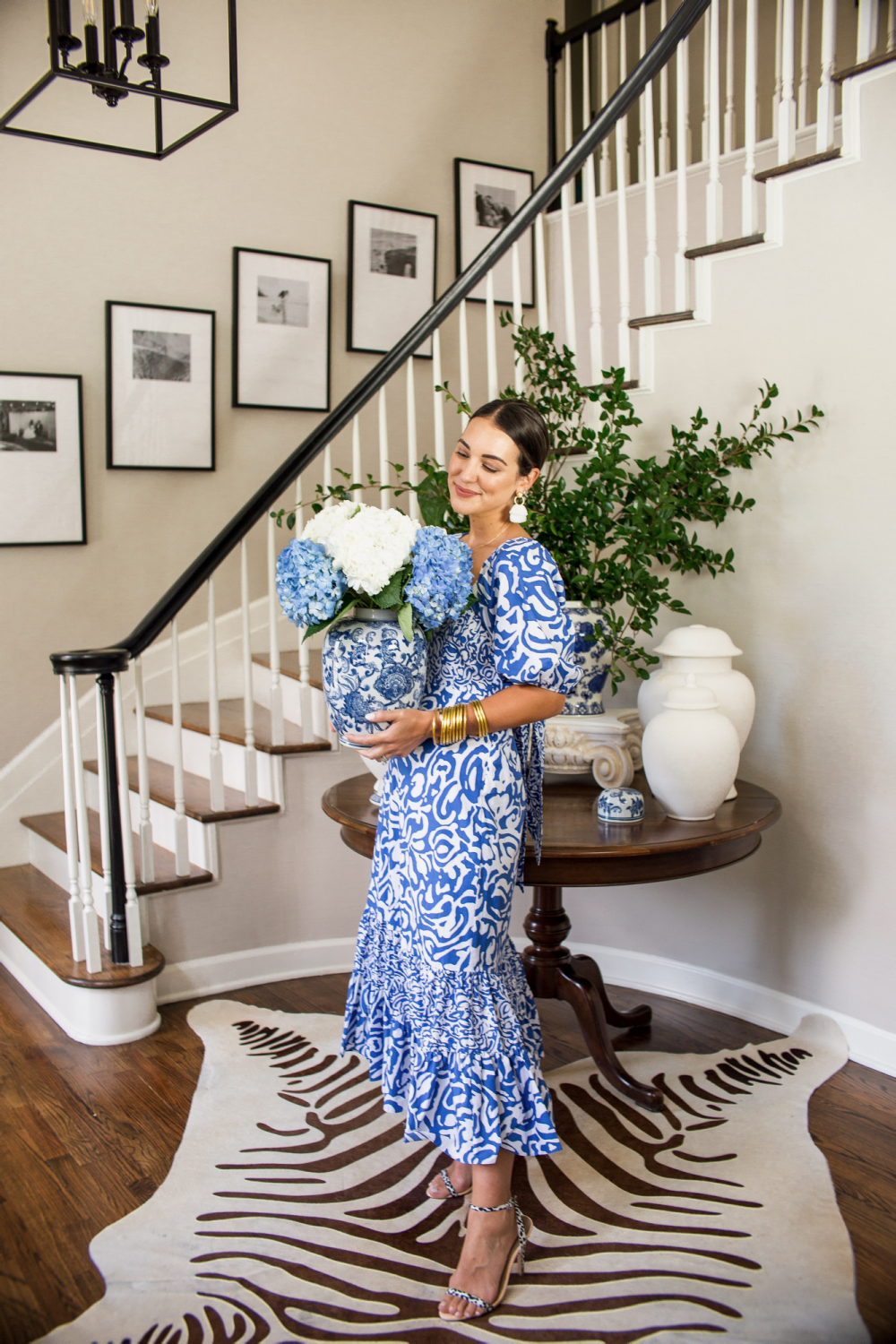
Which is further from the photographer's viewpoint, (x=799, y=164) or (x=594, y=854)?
(x=799, y=164)

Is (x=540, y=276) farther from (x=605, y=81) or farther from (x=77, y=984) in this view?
(x=77, y=984)

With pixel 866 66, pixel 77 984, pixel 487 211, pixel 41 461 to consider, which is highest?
pixel 487 211

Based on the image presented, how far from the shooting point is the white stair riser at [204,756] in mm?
3367

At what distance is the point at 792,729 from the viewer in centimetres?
287

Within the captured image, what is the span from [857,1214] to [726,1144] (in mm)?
336

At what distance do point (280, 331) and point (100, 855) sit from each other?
7.18 feet

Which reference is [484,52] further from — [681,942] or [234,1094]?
[234,1094]

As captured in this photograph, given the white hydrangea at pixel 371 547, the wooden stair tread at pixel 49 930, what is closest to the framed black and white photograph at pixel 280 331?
the wooden stair tread at pixel 49 930

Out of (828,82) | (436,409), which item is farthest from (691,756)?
(436,409)

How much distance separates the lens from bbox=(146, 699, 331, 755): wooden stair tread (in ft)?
10.9

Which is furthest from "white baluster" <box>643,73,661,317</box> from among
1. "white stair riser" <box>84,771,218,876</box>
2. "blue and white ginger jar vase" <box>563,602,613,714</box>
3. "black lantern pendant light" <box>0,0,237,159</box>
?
"white stair riser" <box>84,771,218,876</box>

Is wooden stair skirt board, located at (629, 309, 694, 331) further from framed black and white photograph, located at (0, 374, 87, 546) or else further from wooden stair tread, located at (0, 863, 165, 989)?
wooden stair tread, located at (0, 863, 165, 989)

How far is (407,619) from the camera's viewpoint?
1.66 meters

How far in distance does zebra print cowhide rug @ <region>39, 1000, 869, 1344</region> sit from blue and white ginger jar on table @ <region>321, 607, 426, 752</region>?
3.32 feet
